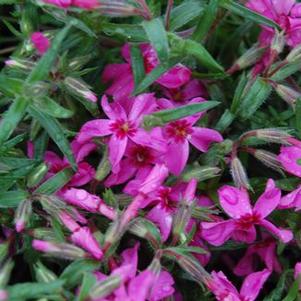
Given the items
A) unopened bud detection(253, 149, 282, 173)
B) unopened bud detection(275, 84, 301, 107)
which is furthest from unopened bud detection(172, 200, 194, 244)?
unopened bud detection(275, 84, 301, 107)

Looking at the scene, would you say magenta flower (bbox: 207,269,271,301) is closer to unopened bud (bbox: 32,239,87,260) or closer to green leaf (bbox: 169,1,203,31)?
unopened bud (bbox: 32,239,87,260)

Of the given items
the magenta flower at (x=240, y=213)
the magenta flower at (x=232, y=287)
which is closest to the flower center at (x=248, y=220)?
the magenta flower at (x=240, y=213)

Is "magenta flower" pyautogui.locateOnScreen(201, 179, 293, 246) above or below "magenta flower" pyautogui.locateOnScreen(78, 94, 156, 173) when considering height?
below

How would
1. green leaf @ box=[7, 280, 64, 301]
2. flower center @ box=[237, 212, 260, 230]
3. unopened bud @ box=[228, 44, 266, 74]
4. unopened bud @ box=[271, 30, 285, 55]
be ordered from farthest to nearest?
unopened bud @ box=[228, 44, 266, 74], unopened bud @ box=[271, 30, 285, 55], flower center @ box=[237, 212, 260, 230], green leaf @ box=[7, 280, 64, 301]

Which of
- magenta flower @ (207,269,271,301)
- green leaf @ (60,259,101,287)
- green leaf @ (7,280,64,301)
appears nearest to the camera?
green leaf @ (7,280,64,301)

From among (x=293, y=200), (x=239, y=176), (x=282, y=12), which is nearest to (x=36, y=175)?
(x=239, y=176)

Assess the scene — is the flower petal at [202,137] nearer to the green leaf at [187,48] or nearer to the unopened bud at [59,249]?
the green leaf at [187,48]

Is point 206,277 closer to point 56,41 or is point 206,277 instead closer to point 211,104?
point 211,104
